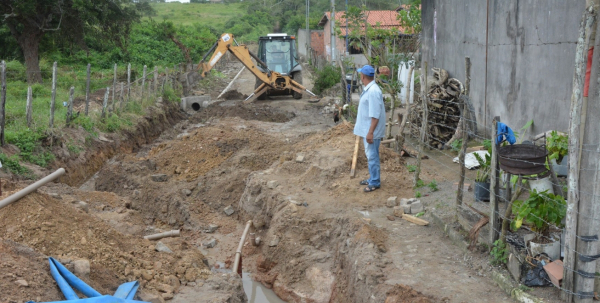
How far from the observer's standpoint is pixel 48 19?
19.1 meters

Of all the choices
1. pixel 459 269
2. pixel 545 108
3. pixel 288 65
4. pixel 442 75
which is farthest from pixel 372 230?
pixel 288 65

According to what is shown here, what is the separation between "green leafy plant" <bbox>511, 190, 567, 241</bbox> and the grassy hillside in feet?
163

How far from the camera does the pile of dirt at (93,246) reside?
5.84m

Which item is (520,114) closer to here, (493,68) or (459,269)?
(493,68)

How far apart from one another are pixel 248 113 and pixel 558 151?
1264cm

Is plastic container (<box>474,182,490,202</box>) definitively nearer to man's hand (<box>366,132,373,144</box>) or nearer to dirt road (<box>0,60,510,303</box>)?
dirt road (<box>0,60,510,303</box>)

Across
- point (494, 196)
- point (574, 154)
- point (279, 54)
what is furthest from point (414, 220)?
point (279, 54)

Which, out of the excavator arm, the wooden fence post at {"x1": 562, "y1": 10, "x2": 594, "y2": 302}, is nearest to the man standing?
the wooden fence post at {"x1": 562, "y1": 10, "x2": 594, "y2": 302}

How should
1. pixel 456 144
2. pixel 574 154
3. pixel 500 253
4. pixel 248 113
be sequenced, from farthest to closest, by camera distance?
pixel 248 113 < pixel 456 144 < pixel 500 253 < pixel 574 154

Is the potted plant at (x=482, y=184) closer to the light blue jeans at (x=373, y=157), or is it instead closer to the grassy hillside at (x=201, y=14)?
the light blue jeans at (x=373, y=157)

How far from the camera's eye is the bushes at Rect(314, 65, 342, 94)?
72.3 feet

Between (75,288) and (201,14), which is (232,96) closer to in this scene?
(75,288)

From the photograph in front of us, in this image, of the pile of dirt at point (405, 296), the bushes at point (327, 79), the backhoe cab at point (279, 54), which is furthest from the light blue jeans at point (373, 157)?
the backhoe cab at point (279, 54)

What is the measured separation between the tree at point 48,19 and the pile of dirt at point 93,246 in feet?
41.4
